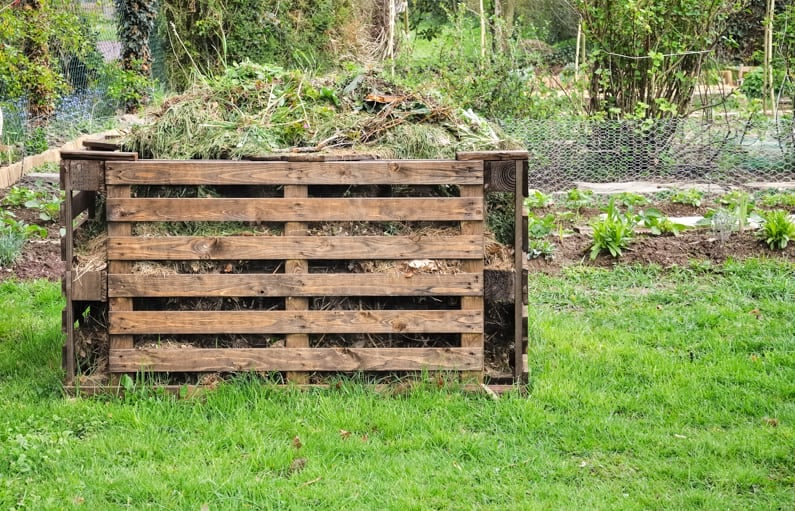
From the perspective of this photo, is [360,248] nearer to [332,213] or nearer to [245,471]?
[332,213]

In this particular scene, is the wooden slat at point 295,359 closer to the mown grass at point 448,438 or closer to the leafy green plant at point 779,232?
the mown grass at point 448,438

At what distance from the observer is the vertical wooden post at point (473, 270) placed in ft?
15.7

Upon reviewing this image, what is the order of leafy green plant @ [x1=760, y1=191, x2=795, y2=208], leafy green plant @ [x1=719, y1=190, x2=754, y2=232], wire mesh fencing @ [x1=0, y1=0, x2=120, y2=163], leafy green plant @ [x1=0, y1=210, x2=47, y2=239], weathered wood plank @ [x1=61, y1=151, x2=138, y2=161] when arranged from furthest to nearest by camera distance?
1. wire mesh fencing @ [x1=0, y1=0, x2=120, y2=163]
2. leafy green plant @ [x1=760, y1=191, x2=795, y2=208]
3. leafy green plant @ [x1=0, y1=210, x2=47, y2=239]
4. leafy green plant @ [x1=719, y1=190, x2=754, y2=232]
5. weathered wood plank @ [x1=61, y1=151, x2=138, y2=161]

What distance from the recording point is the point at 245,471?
3936 millimetres

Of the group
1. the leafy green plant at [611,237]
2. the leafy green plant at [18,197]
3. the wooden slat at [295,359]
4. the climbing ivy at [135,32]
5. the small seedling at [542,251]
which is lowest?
the wooden slat at [295,359]

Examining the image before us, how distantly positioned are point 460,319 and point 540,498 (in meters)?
1.26

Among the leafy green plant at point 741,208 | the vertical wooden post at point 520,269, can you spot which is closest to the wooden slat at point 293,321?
the vertical wooden post at point 520,269

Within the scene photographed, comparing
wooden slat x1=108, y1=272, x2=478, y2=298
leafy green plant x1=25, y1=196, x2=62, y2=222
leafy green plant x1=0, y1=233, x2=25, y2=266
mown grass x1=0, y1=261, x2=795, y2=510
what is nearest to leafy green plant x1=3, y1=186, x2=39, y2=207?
leafy green plant x1=25, y1=196, x2=62, y2=222

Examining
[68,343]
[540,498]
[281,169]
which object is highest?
[281,169]

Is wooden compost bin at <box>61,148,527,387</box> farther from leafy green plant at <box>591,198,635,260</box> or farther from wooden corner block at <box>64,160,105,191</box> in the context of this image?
leafy green plant at <box>591,198,635,260</box>

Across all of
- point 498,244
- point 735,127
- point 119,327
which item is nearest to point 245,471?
point 119,327

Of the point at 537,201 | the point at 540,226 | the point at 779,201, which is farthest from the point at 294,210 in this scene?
the point at 779,201

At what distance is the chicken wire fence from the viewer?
10.9m

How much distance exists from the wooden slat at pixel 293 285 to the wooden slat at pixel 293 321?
0.33 ft
